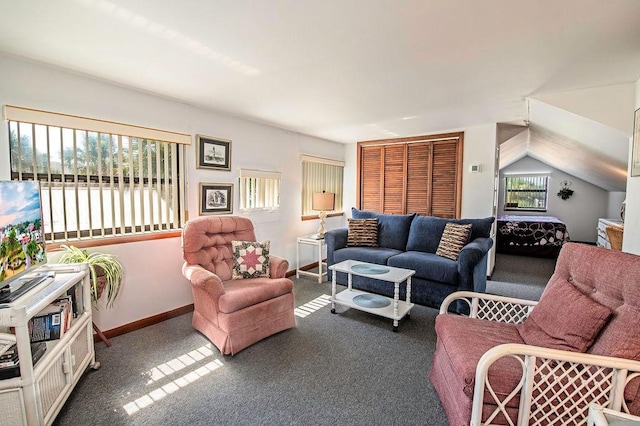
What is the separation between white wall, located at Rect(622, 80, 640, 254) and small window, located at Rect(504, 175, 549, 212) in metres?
6.36

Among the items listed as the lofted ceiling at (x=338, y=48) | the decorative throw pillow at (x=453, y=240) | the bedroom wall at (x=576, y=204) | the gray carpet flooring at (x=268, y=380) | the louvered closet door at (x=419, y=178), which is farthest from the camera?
the bedroom wall at (x=576, y=204)

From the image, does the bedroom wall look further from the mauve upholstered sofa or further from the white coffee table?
the mauve upholstered sofa

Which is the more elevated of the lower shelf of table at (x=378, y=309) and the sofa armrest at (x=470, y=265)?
the sofa armrest at (x=470, y=265)

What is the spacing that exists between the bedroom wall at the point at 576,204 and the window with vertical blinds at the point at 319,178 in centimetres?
576

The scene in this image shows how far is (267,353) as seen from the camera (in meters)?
2.36

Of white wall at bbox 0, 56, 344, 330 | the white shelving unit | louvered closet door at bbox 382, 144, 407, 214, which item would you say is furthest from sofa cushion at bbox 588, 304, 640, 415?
louvered closet door at bbox 382, 144, 407, 214

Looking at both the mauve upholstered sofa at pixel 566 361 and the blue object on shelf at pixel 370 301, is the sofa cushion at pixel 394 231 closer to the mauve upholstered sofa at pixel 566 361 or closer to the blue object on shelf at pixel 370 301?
the blue object on shelf at pixel 370 301

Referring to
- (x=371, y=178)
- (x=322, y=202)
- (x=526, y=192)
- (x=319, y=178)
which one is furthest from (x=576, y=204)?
(x=322, y=202)

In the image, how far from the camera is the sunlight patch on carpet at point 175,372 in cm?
182

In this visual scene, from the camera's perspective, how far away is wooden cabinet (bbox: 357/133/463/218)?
443 cm

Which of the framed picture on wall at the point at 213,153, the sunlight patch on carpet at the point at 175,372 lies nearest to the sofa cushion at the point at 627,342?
the sunlight patch on carpet at the point at 175,372

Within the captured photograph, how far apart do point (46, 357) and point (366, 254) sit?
3070 mm

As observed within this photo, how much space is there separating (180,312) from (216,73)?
2.38 metres

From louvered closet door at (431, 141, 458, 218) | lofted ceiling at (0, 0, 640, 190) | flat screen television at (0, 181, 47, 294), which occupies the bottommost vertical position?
flat screen television at (0, 181, 47, 294)
